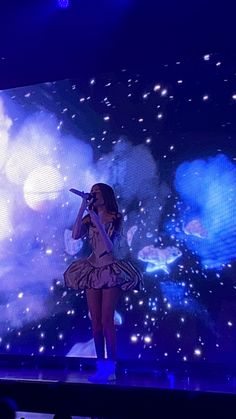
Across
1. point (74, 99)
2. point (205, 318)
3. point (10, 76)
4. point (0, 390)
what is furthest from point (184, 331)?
point (10, 76)

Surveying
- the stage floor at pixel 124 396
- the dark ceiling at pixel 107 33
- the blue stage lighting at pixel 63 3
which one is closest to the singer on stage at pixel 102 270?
the stage floor at pixel 124 396

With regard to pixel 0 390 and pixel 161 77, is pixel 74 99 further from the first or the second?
pixel 0 390

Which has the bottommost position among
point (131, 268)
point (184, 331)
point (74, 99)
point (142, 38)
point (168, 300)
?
point (184, 331)

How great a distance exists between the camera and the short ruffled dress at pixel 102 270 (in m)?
3.74

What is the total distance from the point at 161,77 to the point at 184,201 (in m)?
1.02

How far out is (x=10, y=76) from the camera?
4.60 m

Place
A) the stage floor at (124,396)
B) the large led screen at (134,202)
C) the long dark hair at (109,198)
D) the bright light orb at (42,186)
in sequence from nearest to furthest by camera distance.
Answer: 1. the stage floor at (124,396)
2. the large led screen at (134,202)
3. the long dark hair at (109,198)
4. the bright light orb at (42,186)

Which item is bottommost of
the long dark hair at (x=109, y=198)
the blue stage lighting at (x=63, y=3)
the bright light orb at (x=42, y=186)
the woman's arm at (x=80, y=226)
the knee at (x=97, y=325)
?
the knee at (x=97, y=325)

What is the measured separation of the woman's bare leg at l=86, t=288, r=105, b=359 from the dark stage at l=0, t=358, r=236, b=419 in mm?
325

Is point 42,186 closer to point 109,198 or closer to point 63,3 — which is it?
point 109,198

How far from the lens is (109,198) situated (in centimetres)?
393

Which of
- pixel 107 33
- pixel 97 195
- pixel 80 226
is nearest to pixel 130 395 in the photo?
pixel 80 226

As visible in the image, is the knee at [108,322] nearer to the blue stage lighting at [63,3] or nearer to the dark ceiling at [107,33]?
the dark ceiling at [107,33]

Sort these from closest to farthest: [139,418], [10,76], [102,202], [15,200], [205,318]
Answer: [139,418] → [205,318] → [102,202] → [15,200] → [10,76]
